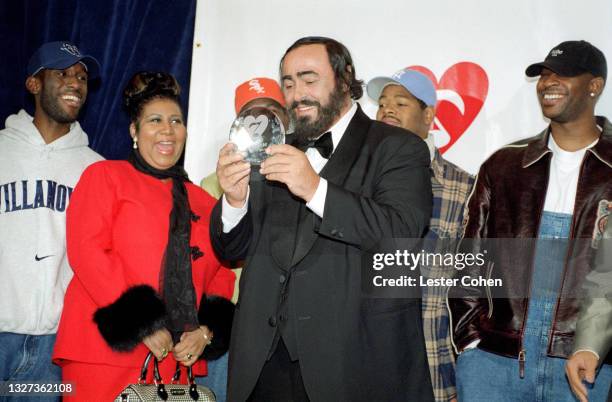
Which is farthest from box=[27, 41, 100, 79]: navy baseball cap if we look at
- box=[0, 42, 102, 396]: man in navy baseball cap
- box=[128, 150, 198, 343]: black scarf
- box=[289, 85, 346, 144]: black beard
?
box=[289, 85, 346, 144]: black beard

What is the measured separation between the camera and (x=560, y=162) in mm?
3084

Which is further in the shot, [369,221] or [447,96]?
[447,96]

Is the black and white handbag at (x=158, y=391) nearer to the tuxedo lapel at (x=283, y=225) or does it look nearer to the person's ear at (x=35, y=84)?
the tuxedo lapel at (x=283, y=225)

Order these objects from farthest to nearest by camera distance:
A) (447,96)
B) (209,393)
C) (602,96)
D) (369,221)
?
(447,96) < (602,96) < (209,393) < (369,221)

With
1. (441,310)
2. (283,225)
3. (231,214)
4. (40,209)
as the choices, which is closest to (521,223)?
(441,310)

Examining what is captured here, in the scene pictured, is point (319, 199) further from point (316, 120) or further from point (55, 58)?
point (55, 58)

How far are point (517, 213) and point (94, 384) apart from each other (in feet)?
6.09

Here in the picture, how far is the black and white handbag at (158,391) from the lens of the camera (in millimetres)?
2818

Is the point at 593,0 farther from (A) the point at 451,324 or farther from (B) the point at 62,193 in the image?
(B) the point at 62,193

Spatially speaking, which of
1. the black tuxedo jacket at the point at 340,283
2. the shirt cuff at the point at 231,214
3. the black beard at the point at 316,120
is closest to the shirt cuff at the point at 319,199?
the black tuxedo jacket at the point at 340,283

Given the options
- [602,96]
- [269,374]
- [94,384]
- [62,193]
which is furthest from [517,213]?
[62,193]

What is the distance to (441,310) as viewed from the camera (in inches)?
132

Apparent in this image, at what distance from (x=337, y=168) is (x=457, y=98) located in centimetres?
162

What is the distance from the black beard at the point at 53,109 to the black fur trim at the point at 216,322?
120cm
